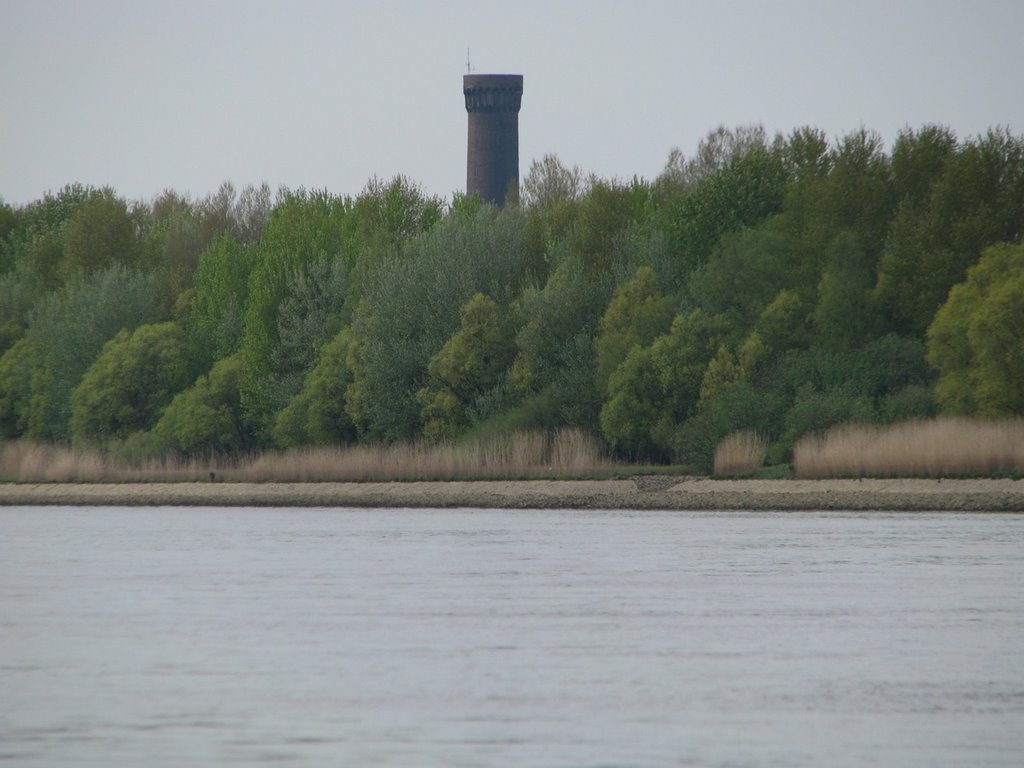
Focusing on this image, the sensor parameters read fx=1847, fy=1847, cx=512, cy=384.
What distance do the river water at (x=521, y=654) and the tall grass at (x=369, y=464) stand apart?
21971 mm

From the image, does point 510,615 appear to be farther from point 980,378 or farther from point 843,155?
point 843,155

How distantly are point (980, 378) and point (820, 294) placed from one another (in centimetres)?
978

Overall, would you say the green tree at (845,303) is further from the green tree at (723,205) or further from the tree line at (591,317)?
the green tree at (723,205)

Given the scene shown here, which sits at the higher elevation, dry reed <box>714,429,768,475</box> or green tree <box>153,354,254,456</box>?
green tree <box>153,354,254,456</box>

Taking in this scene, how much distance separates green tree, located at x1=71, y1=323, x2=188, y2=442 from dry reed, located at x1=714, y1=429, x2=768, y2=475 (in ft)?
99.2

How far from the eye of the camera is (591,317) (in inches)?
2530

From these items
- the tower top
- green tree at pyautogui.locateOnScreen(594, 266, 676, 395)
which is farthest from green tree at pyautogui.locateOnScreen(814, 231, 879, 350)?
the tower top

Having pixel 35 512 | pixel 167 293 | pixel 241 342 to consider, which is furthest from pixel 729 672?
pixel 167 293

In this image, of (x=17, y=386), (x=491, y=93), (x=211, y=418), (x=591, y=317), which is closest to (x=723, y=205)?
(x=591, y=317)

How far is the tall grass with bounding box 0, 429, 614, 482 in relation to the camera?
57.6m

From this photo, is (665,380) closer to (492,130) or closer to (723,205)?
(723,205)

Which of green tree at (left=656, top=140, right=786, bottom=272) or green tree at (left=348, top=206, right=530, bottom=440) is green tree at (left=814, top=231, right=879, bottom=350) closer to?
green tree at (left=656, top=140, right=786, bottom=272)

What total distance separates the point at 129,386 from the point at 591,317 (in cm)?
2214

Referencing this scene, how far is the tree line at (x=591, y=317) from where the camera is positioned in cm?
5538
